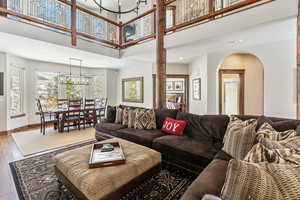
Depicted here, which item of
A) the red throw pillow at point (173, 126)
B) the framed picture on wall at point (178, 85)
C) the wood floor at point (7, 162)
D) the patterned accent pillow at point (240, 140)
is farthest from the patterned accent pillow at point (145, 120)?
the framed picture on wall at point (178, 85)

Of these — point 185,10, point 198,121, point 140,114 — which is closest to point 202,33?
point 185,10

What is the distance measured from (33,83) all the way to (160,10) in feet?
17.5

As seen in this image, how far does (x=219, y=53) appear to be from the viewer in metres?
4.49

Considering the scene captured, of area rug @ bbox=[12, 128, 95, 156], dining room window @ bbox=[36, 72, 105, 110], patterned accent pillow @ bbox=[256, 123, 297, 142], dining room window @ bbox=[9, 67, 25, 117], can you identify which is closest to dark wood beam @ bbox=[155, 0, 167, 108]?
area rug @ bbox=[12, 128, 95, 156]

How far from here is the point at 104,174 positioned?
145 centimetres

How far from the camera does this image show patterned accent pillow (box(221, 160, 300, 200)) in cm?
69

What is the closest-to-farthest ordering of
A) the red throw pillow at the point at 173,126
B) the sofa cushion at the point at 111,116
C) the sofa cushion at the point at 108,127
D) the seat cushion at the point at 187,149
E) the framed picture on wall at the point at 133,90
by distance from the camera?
the seat cushion at the point at 187,149
the red throw pillow at the point at 173,126
the sofa cushion at the point at 108,127
the sofa cushion at the point at 111,116
the framed picture on wall at the point at 133,90

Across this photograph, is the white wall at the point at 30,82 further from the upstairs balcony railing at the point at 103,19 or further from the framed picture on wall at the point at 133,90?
the upstairs balcony railing at the point at 103,19

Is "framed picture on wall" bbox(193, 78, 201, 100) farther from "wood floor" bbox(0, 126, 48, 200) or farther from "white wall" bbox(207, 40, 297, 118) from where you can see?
"wood floor" bbox(0, 126, 48, 200)

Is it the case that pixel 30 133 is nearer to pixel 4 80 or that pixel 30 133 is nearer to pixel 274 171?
pixel 4 80

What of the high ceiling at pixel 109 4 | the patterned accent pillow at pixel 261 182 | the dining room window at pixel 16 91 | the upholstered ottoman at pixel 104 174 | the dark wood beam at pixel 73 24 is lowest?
the upholstered ottoman at pixel 104 174

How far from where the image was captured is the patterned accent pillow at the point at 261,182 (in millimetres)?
685

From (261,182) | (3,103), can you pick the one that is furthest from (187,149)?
(3,103)

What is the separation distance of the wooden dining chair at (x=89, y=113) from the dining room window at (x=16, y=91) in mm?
2245
